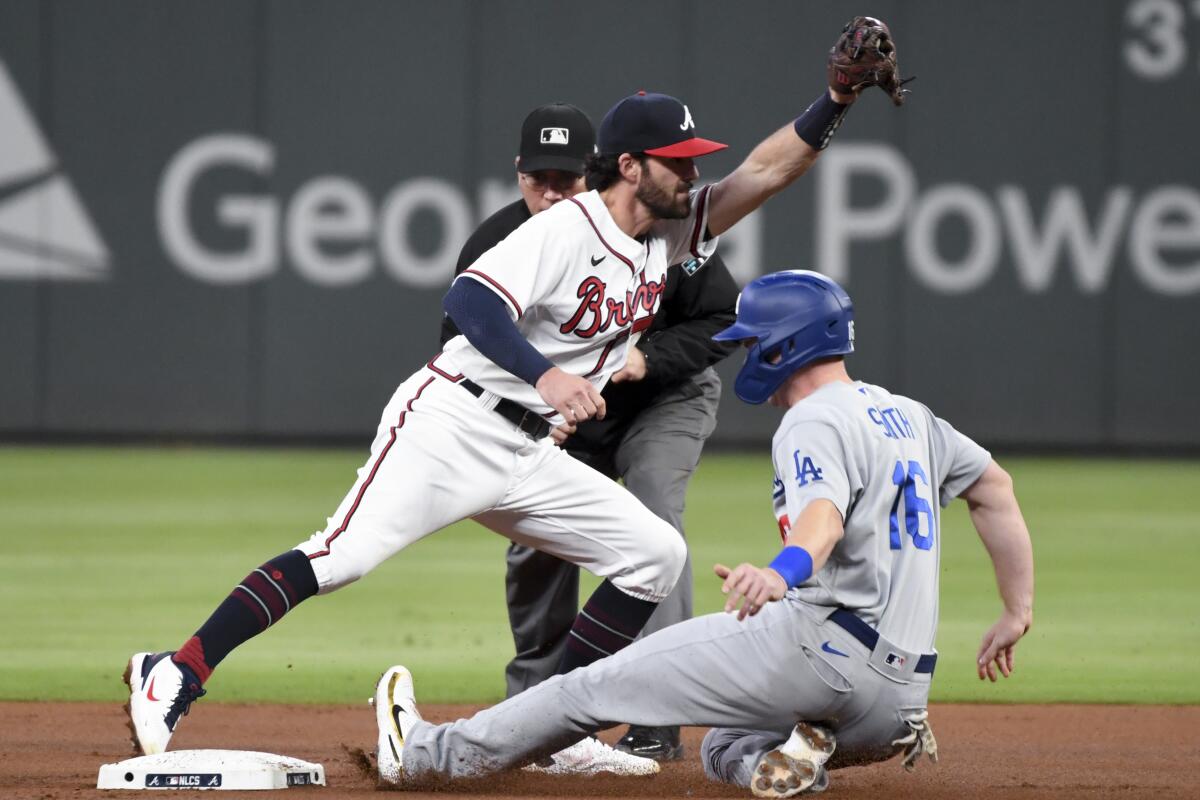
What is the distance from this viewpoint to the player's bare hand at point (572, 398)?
446cm

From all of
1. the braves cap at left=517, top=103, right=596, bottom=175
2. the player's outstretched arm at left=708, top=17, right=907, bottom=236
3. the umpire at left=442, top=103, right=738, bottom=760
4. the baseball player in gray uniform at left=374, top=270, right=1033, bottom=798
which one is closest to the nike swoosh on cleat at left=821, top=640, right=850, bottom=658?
the baseball player in gray uniform at left=374, top=270, right=1033, bottom=798

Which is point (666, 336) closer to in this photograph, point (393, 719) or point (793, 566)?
point (393, 719)

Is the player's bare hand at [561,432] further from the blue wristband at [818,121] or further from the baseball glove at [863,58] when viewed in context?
the baseball glove at [863,58]

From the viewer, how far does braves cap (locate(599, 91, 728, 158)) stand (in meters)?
4.85

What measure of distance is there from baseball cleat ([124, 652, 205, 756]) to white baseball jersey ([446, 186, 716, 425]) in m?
1.10

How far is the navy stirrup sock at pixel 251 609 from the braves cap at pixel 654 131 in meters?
1.41

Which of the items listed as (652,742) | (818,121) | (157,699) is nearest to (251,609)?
(157,699)

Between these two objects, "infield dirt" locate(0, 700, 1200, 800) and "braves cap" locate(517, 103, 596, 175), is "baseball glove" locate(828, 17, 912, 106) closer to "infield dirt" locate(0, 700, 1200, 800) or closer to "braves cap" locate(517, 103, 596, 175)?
"braves cap" locate(517, 103, 596, 175)

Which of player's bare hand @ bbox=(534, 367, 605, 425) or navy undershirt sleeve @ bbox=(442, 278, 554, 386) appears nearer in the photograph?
player's bare hand @ bbox=(534, 367, 605, 425)

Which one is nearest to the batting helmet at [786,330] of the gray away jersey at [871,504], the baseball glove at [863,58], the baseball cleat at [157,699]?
the gray away jersey at [871,504]

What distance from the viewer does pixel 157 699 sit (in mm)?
4430

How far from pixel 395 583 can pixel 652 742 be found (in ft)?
12.6

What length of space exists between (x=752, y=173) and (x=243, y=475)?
8506 millimetres

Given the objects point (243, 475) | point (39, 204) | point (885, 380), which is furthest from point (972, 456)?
point (39, 204)
